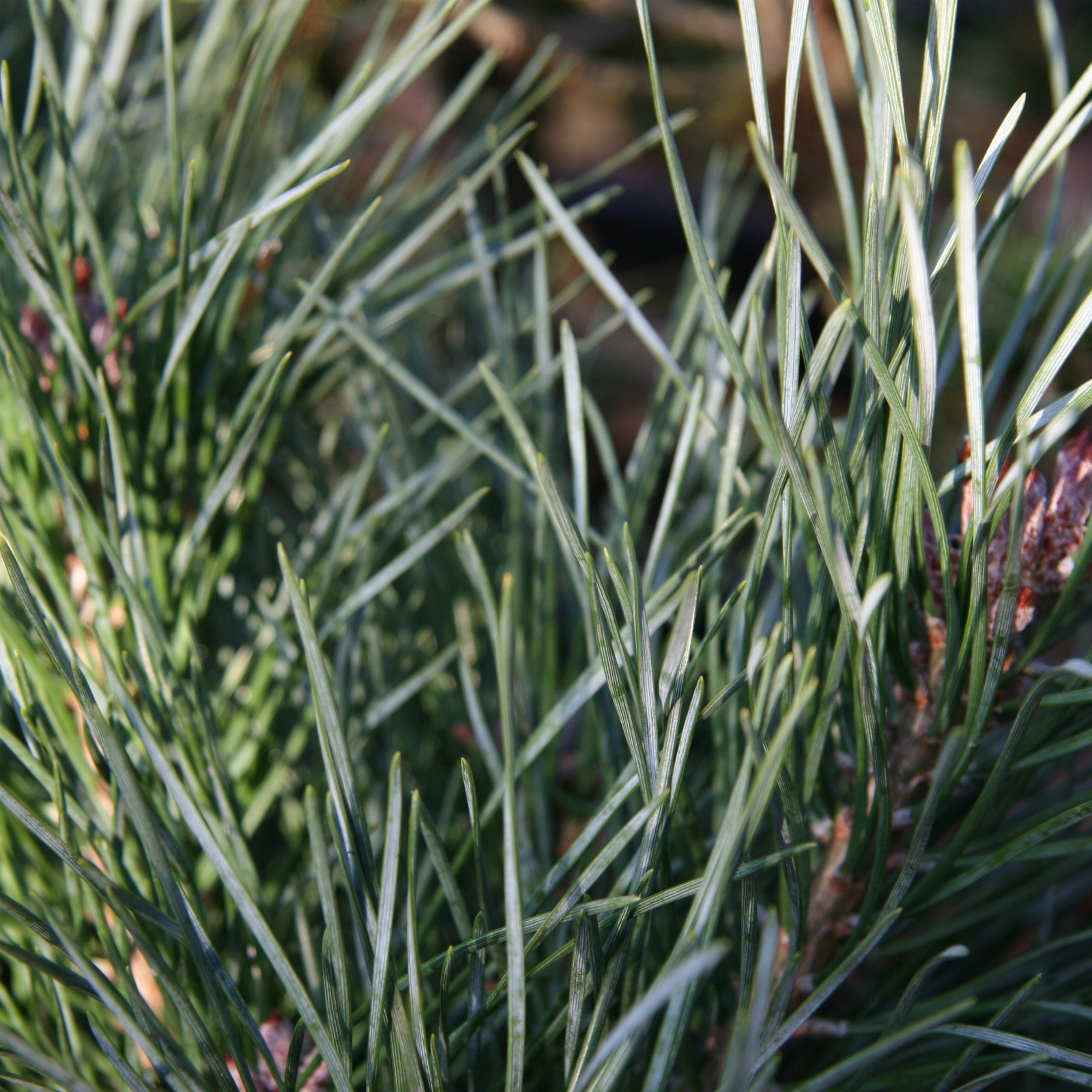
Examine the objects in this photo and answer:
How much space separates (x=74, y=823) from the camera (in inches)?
6.7

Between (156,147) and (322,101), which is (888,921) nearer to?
(156,147)

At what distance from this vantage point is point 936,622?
161 mm

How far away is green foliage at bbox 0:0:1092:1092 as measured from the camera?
129 millimetres

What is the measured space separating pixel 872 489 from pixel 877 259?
1.4 inches

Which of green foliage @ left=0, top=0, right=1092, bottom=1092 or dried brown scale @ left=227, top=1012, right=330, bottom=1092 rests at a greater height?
green foliage @ left=0, top=0, right=1092, bottom=1092

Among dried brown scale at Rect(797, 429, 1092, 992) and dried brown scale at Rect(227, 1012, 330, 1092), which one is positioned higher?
dried brown scale at Rect(797, 429, 1092, 992)

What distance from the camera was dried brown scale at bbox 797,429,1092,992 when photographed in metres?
→ 0.15

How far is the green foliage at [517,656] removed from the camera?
0.13m

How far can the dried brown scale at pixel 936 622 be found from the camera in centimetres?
15

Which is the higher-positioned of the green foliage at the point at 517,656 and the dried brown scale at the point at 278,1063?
the green foliage at the point at 517,656

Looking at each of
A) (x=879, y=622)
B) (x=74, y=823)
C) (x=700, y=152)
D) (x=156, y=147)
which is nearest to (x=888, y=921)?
(x=879, y=622)

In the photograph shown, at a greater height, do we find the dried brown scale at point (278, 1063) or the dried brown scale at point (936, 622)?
the dried brown scale at point (936, 622)

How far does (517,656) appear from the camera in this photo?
213 mm

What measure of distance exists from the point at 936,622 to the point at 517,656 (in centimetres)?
9
